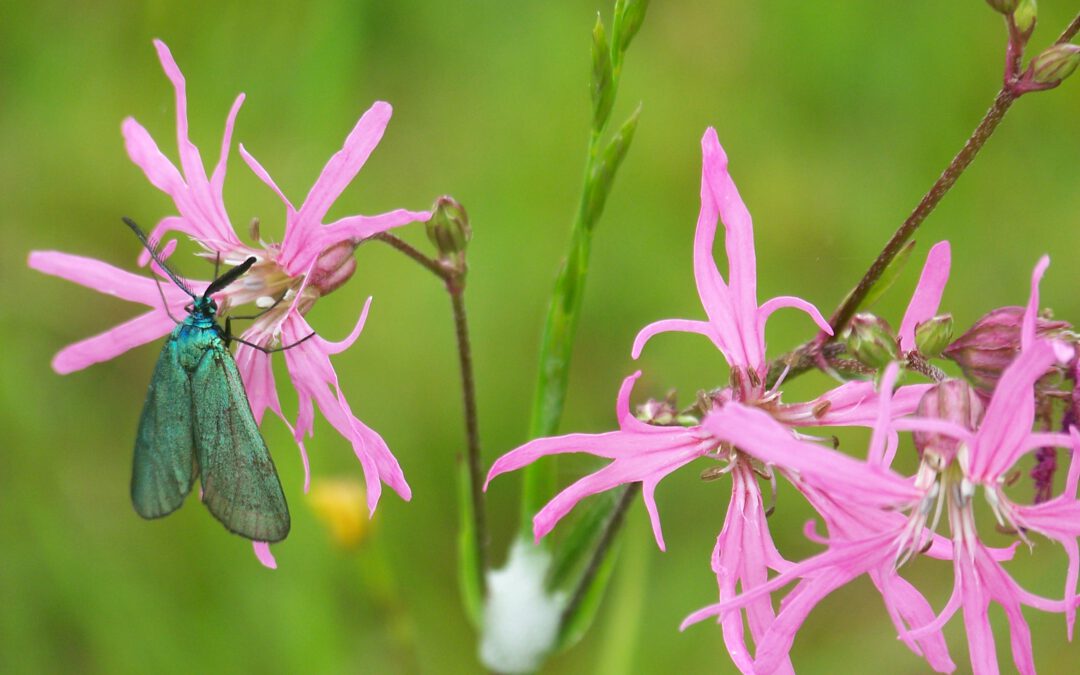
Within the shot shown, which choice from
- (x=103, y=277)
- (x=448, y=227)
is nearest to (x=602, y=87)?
(x=448, y=227)

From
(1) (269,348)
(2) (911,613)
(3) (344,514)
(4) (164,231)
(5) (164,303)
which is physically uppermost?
(4) (164,231)

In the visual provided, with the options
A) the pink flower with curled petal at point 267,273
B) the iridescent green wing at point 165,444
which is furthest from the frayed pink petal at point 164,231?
the iridescent green wing at point 165,444

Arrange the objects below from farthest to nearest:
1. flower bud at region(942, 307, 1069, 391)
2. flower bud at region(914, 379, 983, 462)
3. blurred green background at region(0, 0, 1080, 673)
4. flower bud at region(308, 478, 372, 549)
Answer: blurred green background at region(0, 0, 1080, 673), flower bud at region(308, 478, 372, 549), flower bud at region(942, 307, 1069, 391), flower bud at region(914, 379, 983, 462)

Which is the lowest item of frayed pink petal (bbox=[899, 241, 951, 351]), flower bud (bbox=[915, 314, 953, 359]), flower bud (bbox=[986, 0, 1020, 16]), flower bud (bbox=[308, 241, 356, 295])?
flower bud (bbox=[915, 314, 953, 359])

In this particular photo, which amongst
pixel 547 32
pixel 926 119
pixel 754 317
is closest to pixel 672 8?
pixel 547 32

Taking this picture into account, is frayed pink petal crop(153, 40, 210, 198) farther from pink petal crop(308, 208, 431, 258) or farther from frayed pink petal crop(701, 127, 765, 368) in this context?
frayed pink petal crop(701, 127, 765, 368)

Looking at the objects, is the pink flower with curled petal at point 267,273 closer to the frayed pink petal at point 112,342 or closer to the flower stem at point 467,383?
the frayed pink petal at point 112,342

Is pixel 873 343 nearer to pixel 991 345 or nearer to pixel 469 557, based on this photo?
pixel 991 345

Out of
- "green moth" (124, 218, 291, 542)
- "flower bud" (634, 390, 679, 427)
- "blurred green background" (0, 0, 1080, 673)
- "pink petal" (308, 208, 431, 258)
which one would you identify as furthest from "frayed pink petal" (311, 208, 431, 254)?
"blurred green background" (0, 0, 1080, 673)
